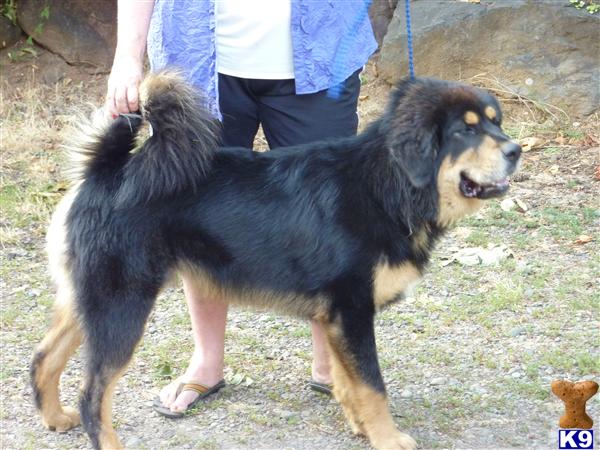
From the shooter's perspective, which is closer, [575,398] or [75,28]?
[575,398]

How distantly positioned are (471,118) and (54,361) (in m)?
2.13

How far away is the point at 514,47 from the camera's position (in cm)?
825

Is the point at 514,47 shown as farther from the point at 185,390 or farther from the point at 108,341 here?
the point at 108,341

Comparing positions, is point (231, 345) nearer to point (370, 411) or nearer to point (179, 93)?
point (370, 411)

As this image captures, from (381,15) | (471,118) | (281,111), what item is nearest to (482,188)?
(471,118)

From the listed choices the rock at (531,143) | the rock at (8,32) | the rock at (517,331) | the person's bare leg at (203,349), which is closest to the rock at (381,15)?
the rock at (531,143)

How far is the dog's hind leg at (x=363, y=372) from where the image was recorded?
3.74m

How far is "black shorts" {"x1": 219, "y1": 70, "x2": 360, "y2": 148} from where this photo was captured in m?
4.05

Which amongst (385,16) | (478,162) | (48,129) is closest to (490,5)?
(385,16)

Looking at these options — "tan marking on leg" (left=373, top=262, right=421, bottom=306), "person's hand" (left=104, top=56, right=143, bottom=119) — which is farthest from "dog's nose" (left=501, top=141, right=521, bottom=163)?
"person's hand" (left=104, top=56, right=143, bottom=119)

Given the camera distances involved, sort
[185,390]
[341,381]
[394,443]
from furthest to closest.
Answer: [185,390] < [341,381] < [394,443]

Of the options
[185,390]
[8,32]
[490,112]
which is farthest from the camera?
[8,32]

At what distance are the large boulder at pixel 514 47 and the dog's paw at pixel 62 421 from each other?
530cm

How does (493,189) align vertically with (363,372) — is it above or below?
above
